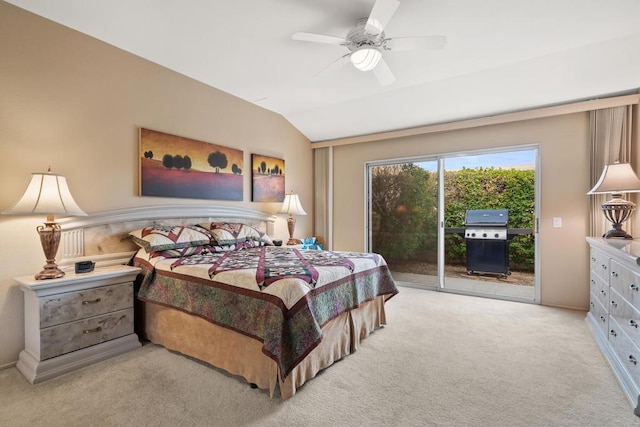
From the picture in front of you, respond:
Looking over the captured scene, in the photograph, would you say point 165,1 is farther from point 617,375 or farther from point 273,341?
point 617,375

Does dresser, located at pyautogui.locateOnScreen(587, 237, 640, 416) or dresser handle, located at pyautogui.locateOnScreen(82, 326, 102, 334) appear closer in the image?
dresser, located at pyautogui.locateOnScreen(587, 237, 640, 416)

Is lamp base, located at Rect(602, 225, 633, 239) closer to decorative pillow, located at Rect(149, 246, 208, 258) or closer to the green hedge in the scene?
the green hedge

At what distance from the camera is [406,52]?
9.83 ft

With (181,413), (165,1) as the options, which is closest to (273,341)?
(181,413)

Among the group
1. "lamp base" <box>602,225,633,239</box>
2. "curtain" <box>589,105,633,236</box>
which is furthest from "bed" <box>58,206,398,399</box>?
"curtain" <box>589,105,633,236</box>

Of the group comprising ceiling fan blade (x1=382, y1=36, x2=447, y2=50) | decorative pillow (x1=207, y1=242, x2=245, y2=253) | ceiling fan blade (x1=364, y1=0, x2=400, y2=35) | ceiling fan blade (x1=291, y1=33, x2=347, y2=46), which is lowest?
decorative pillow (x1=207, y1=242, x2=245, y2=253)

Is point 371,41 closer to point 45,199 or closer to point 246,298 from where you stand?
point 246,298

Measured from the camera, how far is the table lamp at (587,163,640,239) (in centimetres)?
285

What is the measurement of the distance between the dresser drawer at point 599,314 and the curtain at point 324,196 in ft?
11.9

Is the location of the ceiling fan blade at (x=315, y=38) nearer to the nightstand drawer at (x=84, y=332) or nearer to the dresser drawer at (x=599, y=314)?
the nightstand drawer at (x=84, y=332)

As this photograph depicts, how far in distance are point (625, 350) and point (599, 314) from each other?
35.5 inches

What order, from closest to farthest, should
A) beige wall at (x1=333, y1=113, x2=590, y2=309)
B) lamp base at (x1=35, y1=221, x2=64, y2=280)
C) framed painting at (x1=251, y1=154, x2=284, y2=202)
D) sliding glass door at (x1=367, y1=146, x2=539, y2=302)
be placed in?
lamp base at (x1=35, y1=221, x2=64, y2=280) → beige wall at (x1=333, y1=113, x2=590, y2=309) → framed painting at (x1=251, y1=154, x2=284, y2=202) → sliding glass door at (x1=367, y1=146, x2=539, y2=302)

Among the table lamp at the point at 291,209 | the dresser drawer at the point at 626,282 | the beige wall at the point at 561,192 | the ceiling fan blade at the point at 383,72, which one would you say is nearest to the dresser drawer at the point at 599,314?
the dresser drawer at the point at 626,282

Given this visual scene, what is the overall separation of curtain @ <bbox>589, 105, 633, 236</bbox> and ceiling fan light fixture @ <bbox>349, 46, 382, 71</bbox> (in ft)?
9.62
